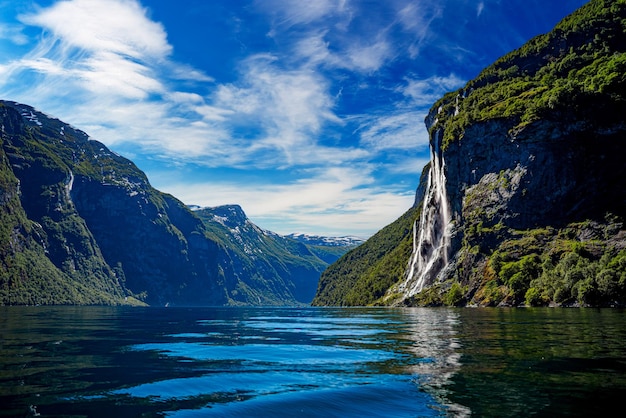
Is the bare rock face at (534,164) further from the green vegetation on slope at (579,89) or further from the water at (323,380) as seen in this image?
the water at (323,380)

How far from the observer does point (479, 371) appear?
21094mm

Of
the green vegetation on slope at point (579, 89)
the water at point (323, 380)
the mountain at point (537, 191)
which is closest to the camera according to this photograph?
the water at point (323, 380)

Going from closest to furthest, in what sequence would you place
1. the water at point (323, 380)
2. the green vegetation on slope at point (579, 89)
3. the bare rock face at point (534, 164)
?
the water at point (323, 380), the bare rock face at point (534, 164), the green vegetation on slope at point (579, 89)

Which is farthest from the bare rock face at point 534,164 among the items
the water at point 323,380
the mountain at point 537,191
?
the water at point 323,380

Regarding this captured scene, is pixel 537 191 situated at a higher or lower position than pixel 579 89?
lower

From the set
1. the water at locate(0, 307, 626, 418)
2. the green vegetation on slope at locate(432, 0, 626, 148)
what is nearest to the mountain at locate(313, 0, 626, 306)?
the green vegetation on slope at locate(432, 0, 626, 148)

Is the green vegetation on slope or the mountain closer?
the mountain

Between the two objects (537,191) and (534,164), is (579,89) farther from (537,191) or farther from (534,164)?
(537,191)

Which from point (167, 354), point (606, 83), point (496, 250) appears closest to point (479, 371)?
point (167, 354)

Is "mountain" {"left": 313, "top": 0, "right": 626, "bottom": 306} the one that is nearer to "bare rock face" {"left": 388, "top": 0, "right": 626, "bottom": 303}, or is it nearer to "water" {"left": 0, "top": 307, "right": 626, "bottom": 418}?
"bare rock face" {"left": 388, "top": 0, "right": 626, "bottom": 303}

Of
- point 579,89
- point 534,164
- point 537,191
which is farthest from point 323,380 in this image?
point 579,89

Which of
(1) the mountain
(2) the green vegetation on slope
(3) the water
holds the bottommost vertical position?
(3) the water

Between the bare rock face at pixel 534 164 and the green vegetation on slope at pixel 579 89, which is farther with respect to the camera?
Result: the green vegetation on slope at pixel 579 89

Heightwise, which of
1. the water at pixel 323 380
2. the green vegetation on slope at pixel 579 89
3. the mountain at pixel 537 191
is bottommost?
the water at pixel 323 380
